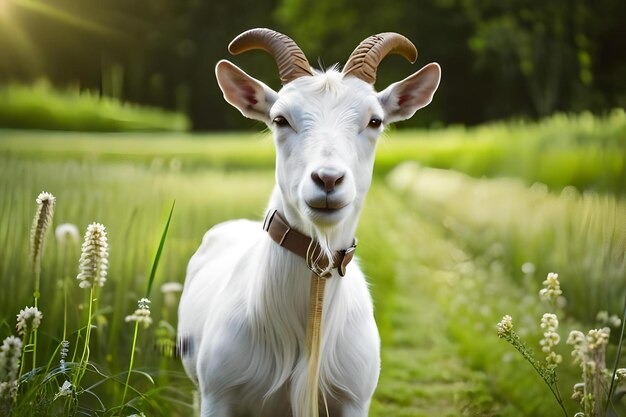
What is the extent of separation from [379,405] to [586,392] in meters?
1.76

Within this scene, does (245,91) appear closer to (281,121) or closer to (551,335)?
(281,121)

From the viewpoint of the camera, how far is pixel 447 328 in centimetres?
675

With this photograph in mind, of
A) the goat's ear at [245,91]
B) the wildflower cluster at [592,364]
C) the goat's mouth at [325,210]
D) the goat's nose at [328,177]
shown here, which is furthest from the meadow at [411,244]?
the goat's nose at [328,177]

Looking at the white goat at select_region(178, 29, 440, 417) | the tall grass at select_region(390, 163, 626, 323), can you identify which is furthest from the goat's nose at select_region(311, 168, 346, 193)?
the tall grass at select_region(390, 163, 626, 323)

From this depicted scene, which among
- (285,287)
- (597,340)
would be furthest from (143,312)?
(597,340)

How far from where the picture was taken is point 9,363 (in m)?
2.83

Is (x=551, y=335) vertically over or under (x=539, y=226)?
under

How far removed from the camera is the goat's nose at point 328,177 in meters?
2.59

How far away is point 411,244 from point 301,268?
5547 mm

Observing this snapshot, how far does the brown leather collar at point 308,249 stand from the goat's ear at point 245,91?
1.68 ft

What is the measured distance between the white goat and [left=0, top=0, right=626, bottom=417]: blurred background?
63 cm

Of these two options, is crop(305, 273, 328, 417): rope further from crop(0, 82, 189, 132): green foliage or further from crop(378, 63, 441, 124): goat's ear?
crop(0, 82, 189, 132): green foliage

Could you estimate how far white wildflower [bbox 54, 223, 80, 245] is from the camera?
436 centimetres

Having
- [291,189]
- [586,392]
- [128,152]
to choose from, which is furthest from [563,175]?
[291,189]
